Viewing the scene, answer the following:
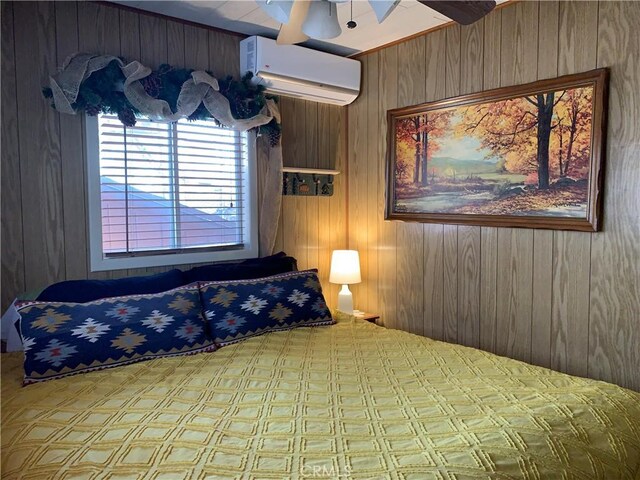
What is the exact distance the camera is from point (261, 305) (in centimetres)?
266

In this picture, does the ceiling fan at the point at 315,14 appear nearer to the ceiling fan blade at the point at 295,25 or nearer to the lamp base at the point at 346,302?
the ceiling fan blade at the point at 295,25

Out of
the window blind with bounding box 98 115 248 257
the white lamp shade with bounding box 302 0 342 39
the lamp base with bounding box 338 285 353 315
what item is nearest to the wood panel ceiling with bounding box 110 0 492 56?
the window blind with bounding box 98 115 248 257

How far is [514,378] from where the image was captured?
6.68ft

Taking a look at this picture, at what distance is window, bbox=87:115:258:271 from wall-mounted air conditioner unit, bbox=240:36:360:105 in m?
0.40

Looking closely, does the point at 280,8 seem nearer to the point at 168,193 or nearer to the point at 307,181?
the point at 168,193

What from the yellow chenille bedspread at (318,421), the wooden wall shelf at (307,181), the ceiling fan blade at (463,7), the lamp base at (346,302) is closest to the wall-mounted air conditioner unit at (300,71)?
the wooden wall shelf at (307,181)

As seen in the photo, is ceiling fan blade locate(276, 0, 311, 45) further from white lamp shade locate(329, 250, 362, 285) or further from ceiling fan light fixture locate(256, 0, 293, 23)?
white lamp shade locate(329, 250, 362, 285)

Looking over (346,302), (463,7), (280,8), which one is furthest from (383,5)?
(346,302)

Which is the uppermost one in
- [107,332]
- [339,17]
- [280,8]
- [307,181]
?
[339,17]

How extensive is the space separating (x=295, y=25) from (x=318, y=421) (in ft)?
4.85

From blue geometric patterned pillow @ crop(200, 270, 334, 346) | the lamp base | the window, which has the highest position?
the window

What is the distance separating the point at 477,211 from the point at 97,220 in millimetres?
2112

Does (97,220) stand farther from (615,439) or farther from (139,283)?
(615,439)

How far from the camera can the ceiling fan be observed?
1.68m
